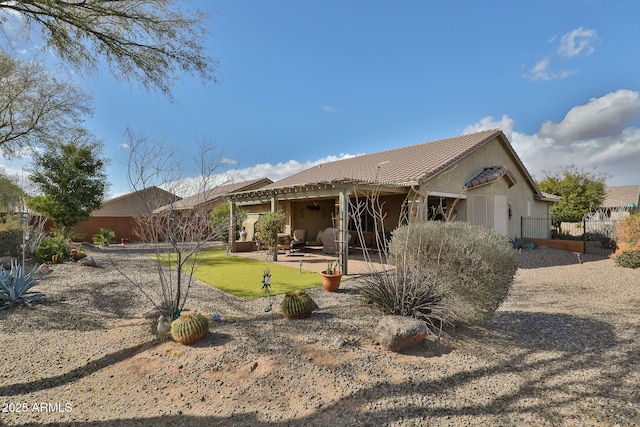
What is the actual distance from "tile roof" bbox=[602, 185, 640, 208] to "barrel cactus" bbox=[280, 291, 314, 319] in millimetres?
40400

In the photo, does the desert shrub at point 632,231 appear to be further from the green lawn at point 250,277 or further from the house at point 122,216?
the house at point 122,216

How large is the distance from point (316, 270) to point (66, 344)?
717cm

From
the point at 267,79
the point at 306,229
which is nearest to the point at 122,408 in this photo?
the point at 267,79

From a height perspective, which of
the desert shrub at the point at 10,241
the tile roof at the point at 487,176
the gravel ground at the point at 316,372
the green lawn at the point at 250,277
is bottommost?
the gravel ground at the point at 316,372

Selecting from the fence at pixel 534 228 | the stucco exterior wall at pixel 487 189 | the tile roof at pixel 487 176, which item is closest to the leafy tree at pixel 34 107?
the stucco exterior wall at pixel 487 189

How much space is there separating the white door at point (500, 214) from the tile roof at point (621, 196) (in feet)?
87.1

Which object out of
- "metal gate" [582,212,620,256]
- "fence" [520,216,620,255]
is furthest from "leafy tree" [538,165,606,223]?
"metal gate" [582,212,620,256]

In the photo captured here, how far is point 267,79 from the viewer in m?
11.1

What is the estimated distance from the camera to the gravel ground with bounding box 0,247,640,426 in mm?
3025

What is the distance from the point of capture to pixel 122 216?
28297mm

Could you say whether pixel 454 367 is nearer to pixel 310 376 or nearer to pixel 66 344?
pixel 310 376

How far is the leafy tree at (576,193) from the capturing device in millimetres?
24953

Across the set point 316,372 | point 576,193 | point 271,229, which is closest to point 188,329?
point 316,372

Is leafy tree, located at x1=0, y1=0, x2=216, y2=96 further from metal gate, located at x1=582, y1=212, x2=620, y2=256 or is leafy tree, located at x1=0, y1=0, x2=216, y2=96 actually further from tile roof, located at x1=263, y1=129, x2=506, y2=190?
metal gate, located at x1=582, y1=212, x2=620, y2=256
